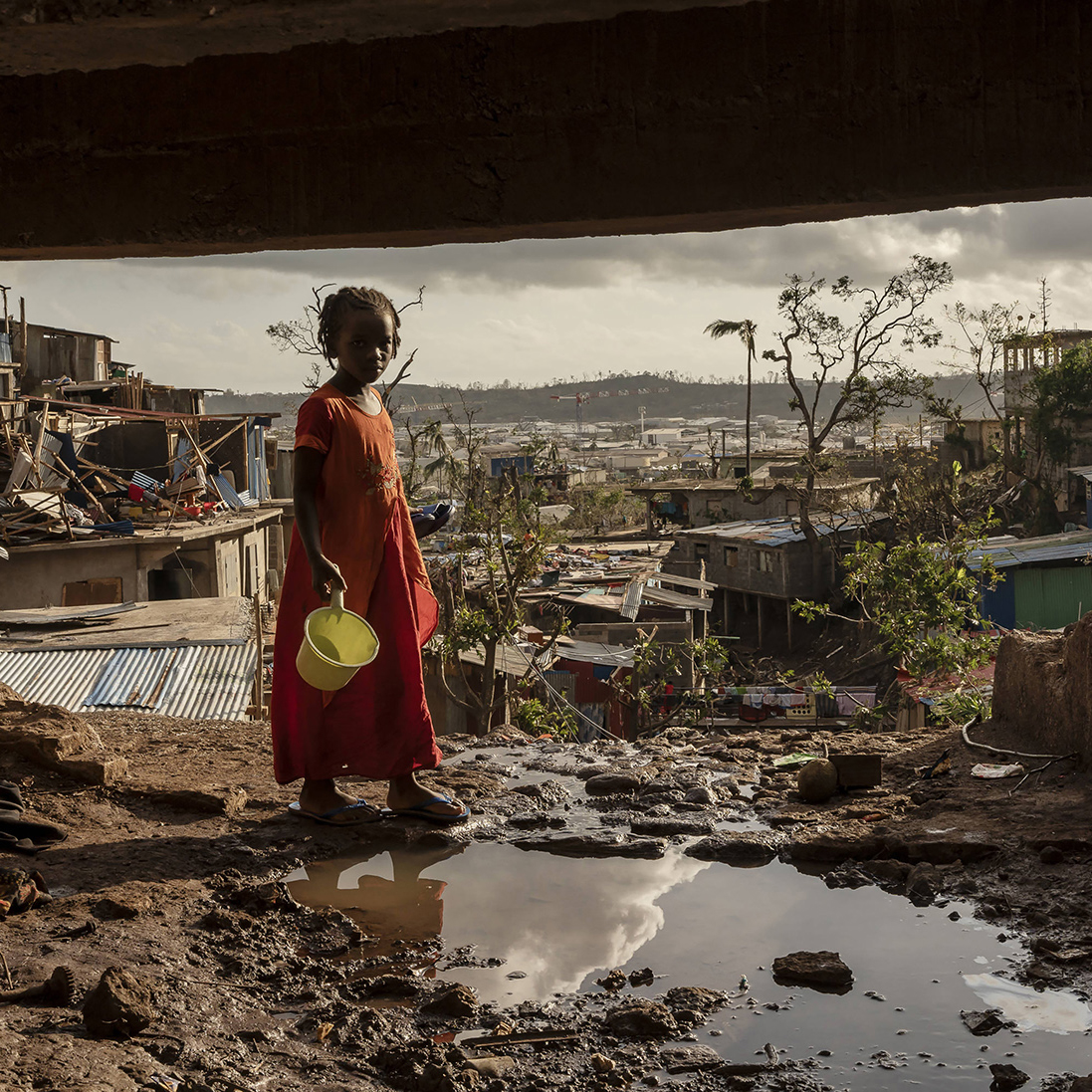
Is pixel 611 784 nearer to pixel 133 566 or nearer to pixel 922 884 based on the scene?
pixel 922 884

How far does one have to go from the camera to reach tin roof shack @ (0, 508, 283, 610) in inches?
631

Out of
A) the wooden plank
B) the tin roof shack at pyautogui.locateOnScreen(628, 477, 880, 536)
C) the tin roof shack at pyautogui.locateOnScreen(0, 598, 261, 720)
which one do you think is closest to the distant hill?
the tin roof shack at pyautogui.locateOnScreen(628, 477, 880, 536)

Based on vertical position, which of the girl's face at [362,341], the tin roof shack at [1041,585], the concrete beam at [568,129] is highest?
the concrete beam at [568,129]

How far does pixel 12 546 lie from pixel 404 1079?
15.6 m

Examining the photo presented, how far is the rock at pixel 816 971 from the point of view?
2.38 m

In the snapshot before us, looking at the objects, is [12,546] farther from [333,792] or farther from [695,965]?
[695,965]

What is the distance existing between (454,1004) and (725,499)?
31838 mm

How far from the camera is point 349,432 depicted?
340cm

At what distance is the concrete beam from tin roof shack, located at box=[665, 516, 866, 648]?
22900mm

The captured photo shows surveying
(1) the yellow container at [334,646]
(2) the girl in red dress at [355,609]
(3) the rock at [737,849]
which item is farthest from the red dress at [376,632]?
(3) the rock at [737,849]

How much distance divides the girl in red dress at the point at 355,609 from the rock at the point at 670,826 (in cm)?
57

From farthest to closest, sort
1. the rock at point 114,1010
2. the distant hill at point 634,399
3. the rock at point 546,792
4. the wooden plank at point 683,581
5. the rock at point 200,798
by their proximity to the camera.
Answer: the distant hill at point 634,399 → the wooden plank at point 683,581 → the rock at point 546,792 → the rock at point 200,798 → the rock at point 114,1010

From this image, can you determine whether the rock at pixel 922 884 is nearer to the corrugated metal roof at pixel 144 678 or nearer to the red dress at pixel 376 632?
the red dress at pixel 376 632

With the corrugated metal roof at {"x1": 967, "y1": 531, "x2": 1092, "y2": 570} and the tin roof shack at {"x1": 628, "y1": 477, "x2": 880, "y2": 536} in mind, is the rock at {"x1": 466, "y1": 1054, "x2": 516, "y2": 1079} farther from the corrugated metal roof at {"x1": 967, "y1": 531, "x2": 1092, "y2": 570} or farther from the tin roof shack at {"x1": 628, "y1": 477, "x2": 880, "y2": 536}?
the tin roof shack at {"x1": 628, "y1": 477, "x2": 880, "y2": 536}
